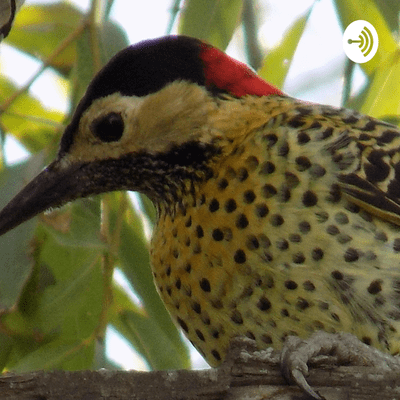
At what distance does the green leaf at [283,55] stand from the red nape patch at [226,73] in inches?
10.2

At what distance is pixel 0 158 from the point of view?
2.79m

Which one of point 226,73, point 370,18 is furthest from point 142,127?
point 370,18

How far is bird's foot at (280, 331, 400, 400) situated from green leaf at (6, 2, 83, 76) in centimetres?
162

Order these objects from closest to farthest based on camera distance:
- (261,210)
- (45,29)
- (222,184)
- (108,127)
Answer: (261,210), (222,184), (108,127), (45,29)

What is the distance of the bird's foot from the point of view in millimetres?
1521

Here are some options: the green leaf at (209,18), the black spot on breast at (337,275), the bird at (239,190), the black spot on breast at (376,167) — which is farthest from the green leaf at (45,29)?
the black spot on breast at (337,275)

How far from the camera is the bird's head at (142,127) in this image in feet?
7.40

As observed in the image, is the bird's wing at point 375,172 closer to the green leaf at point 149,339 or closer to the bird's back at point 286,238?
the bird's back at point 286,238

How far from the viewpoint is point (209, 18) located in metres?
2.56

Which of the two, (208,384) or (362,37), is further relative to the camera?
(362,37)

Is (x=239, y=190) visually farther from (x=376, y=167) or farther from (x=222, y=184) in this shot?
(x=376, y=167)

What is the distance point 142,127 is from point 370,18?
0.83m

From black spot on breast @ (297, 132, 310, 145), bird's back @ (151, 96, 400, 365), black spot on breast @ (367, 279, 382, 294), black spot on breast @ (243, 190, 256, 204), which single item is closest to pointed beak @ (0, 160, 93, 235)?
bird's back @ (151, 96, 400, 365)

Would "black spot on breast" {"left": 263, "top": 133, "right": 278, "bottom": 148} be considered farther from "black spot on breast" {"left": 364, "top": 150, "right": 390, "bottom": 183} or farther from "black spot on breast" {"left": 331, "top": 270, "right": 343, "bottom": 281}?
"black spot on breast" {"left": 331, "top": 270, "right": 343, "bottom": 281}
